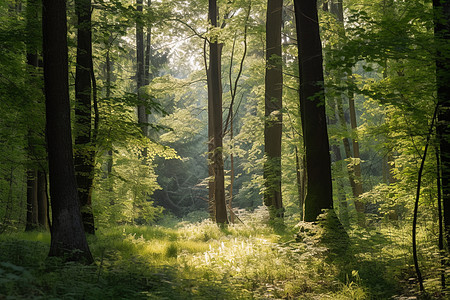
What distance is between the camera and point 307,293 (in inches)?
215

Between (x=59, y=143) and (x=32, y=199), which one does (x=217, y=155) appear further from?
(x=59, y=143)

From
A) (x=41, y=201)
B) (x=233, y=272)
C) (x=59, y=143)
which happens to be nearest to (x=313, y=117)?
(x=233, y=272)

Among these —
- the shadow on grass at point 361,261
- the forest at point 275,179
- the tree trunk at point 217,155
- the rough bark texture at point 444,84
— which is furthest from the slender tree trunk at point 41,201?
the rough bark texture at point 444,84

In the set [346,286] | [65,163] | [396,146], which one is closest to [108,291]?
[65,163]

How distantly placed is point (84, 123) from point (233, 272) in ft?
18.3

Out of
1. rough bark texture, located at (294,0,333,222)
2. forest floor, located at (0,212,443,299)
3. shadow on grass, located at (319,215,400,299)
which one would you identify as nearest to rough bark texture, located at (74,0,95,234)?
forest floor, located at (0,212,443,299)

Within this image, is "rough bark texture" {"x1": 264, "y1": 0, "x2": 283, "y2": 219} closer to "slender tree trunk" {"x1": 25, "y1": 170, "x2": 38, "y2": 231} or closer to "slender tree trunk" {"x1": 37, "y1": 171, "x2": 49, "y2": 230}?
"slender tree trunk" {"x1": 37, "y1": 171, "x2": 49, "y2": 230}

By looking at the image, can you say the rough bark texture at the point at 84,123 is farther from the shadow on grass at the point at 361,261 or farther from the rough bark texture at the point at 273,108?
the rough bark texture at the point at 273,108

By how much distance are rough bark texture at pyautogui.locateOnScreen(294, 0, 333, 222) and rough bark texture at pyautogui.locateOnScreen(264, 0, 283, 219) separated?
5.30 m

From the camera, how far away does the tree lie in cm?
595

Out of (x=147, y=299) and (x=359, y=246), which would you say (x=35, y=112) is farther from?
(x=359, y=246)

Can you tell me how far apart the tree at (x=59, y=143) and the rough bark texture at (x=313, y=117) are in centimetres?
488

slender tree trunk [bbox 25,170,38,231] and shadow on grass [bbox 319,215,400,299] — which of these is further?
slender tree trunk [bbox 25,170,38,231]

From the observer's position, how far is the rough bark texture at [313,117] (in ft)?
26.8
